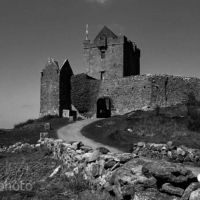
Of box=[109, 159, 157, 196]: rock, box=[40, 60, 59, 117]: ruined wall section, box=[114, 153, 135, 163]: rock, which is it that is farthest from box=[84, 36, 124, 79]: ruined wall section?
box=[109, 159, 157, 196]: rock

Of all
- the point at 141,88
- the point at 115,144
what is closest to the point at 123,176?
the point at 115,144

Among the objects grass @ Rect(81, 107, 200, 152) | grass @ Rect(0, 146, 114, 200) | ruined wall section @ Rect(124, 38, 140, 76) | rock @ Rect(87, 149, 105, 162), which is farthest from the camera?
ruined wall section @ Rect(124, 38, 140, 76)

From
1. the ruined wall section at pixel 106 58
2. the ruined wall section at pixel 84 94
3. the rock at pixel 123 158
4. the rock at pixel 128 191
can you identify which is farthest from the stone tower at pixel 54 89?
the rock at pixel 128 191

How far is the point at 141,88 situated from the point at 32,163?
28.2 m

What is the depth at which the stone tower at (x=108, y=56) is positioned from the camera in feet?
159

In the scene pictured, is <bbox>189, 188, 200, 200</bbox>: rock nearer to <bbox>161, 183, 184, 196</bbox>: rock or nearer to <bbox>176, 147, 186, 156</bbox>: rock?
<bbox>161, 183, 184, 196</bbox>: rock

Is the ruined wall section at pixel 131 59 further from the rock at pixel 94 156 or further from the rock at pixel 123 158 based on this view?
the rock at pixel 123 158

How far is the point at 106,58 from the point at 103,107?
380 inches

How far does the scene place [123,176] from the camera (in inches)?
332

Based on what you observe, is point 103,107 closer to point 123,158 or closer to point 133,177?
point 123,158

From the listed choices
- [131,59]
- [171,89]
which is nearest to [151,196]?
[171,89]

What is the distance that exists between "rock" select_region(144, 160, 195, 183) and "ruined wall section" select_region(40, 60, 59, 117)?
3578cm

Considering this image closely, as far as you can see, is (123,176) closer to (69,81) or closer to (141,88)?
(141,88)

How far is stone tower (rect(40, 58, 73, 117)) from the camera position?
43.2m
